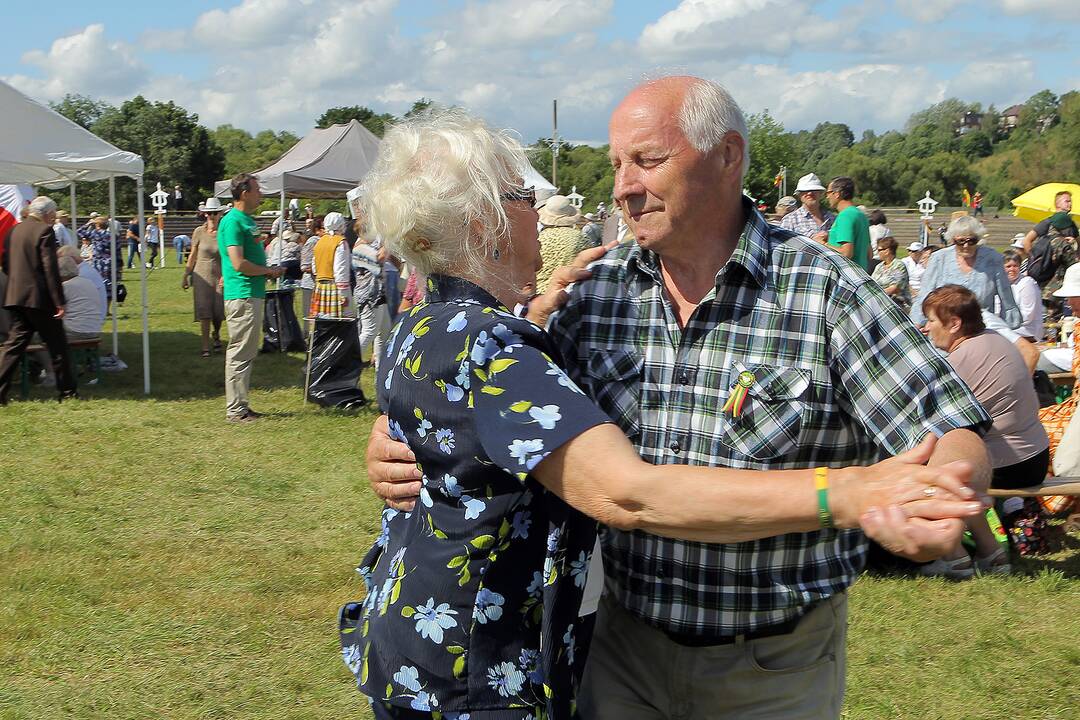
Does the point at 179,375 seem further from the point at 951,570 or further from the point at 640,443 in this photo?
the point at 640,443

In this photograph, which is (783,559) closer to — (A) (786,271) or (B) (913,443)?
(B) (913,443)

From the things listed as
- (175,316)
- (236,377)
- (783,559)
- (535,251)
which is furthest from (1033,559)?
(175,316)

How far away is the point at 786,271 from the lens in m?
2.23

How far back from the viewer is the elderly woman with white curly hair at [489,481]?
1659 millimetres

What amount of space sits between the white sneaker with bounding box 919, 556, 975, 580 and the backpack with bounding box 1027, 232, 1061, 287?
33.8 feet

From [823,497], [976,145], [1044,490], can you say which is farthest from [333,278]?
[976,145]

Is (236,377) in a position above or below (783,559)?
below

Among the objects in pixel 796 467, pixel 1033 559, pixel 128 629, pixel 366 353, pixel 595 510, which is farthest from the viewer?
pixel 366 353

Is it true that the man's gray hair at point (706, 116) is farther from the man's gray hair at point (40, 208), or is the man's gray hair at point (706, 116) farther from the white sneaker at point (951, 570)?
the man's gray hair at point (40, 208)

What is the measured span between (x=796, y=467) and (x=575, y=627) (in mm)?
580

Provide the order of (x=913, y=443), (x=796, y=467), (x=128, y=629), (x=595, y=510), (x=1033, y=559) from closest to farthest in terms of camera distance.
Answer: (x=595, y=510) → (x=913, y=443) → (x=796, y=467) → (x=128, y=629) → (x=1033, y=559)

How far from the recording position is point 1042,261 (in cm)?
1495

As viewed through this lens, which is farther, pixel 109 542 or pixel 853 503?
pixel 109 542

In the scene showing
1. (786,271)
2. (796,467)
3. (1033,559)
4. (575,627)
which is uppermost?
(786,271)
